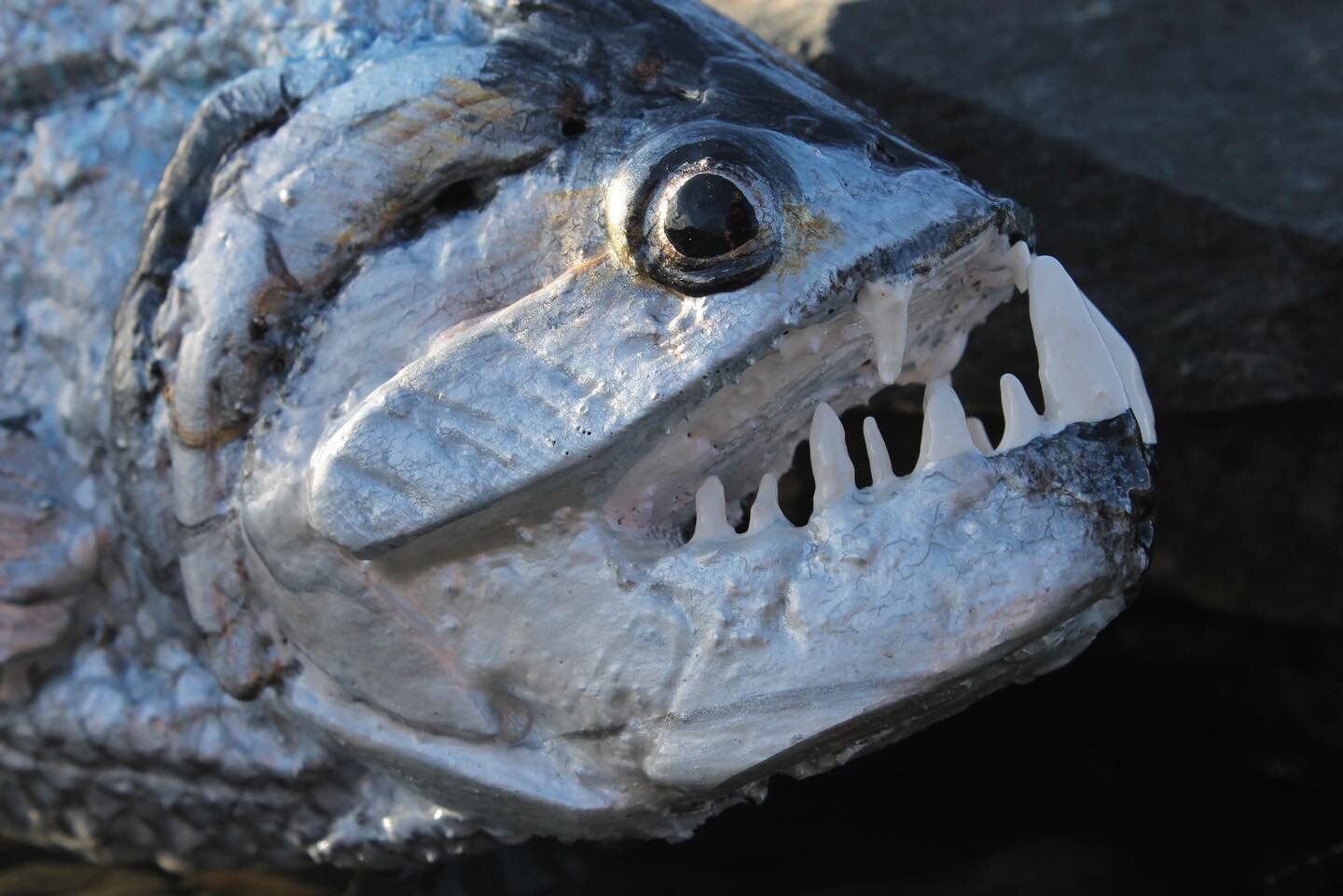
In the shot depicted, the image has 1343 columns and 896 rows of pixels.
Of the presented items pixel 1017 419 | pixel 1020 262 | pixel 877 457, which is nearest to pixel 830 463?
pixel 877 457

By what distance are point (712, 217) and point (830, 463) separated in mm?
253

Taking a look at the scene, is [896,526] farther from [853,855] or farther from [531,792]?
[853,855]

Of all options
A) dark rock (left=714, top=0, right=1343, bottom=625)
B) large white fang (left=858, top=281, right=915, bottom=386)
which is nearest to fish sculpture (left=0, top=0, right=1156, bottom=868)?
large white fang (left=858, top=281, right=915, bottom=386)

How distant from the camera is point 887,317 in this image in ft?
3.53

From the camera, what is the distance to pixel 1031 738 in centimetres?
189

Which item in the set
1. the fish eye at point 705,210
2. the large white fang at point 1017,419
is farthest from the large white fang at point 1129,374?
the fish eye at point 705,210

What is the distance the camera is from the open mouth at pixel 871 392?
1091 mm

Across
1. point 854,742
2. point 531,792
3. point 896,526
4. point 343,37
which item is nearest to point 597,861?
point 531,792

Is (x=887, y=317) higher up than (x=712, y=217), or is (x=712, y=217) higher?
(x=712, y=217)

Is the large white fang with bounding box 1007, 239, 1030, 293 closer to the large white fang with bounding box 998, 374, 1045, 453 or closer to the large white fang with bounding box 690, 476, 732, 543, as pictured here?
the large white fang with bounding box 998, 374, 1045, 453

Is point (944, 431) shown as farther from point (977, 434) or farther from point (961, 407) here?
point (977, 434)

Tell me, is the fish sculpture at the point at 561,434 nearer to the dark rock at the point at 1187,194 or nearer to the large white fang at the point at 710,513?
the large white fang at the point at 710,513

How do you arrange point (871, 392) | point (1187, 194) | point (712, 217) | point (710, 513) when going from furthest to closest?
point (1187, 194) → point (871, 392) → point (710, 513) → point (712, 217)

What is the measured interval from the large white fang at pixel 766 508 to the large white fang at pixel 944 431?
140 millimetres
